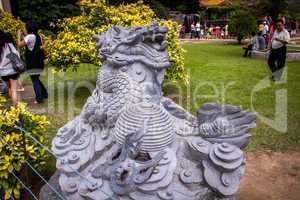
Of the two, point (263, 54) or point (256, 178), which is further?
point (263, 54)

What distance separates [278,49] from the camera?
841 cm

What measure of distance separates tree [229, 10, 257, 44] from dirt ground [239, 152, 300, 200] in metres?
12.3

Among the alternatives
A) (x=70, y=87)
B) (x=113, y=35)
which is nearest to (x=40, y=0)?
(x=70, y=87)

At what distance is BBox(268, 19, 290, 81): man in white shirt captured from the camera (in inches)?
319

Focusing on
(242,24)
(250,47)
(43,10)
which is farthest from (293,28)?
(43,10)

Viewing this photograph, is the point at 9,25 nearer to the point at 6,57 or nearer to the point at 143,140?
the point at 6,57

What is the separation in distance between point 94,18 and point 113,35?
4.61 metres

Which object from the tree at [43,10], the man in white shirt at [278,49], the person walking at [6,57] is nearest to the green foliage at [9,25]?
the person walking at [6,57]

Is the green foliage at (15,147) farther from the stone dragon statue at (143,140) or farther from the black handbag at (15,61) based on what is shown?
the black handbag at (15,61)

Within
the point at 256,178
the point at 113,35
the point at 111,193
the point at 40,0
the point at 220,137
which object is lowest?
the point at 256,178

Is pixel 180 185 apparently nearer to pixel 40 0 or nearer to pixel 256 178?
pixel 256 178

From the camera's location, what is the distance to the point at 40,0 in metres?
16.4

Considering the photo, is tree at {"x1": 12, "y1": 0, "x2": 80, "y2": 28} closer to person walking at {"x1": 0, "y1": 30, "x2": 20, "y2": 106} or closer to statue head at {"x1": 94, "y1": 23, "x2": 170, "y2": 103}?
person walking at {"x1": 0, "y1": 30, "x2": 20, "y2": 106}

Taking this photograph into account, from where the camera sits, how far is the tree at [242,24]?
1608 centimetres
